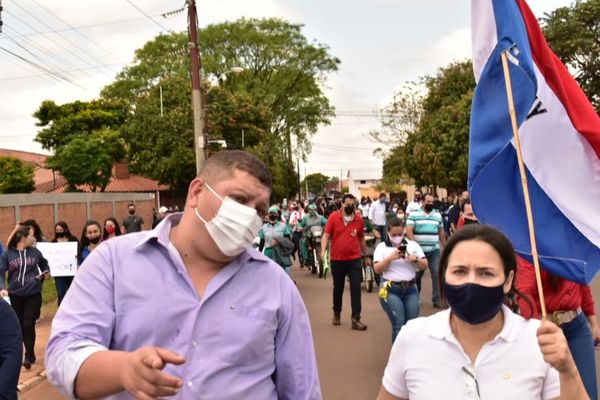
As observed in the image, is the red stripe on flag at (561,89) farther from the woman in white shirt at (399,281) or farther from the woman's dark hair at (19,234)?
the woman's dark hair at (19,234)

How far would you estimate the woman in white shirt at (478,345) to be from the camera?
253 cm

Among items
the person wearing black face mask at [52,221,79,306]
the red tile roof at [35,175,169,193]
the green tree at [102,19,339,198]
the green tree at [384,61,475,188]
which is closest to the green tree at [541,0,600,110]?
the green tree at [384,61,475,188]

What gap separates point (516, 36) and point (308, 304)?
918 cm

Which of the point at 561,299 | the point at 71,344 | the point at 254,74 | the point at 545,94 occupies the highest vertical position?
the point at 254,74

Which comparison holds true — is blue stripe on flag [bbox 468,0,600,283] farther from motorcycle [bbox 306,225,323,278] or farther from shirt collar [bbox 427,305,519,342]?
motorcycle [bbox 306,225,323,278]

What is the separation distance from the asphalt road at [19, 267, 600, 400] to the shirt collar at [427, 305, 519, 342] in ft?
13.6

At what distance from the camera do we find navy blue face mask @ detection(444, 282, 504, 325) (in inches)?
103

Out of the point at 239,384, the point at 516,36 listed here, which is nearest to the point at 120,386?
the point at 239,384

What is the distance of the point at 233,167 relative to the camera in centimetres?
253

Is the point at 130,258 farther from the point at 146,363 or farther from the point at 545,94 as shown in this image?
the point at 545,94

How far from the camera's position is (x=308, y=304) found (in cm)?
1231

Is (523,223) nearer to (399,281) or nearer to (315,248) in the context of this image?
(399,281)

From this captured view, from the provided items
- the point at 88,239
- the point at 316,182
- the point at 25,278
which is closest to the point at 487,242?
the point at 25,278

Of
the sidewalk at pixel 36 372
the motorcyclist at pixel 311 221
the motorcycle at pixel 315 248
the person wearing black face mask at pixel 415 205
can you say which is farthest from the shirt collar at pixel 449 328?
the motorcyclist at pixel 311 221
